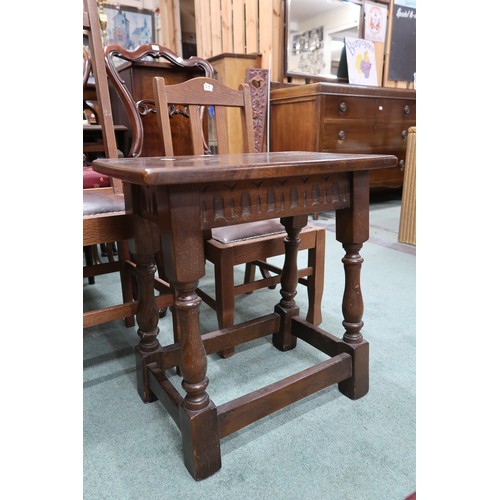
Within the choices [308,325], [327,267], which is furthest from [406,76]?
[308,325]

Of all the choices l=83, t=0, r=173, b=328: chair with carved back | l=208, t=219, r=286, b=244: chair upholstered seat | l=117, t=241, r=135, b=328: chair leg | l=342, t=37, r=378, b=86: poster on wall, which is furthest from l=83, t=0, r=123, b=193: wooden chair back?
l=342, t=37, r=378, b=86: poster on wall

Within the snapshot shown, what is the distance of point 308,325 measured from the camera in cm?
136

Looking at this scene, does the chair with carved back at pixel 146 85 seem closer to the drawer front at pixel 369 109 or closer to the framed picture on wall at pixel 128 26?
the drawer front at pixel 369 109

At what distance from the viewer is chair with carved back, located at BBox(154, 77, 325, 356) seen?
137 cm

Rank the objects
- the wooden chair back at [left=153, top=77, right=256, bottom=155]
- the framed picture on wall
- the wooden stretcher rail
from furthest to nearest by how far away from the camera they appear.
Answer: the framed picture on wall → the wooden chair back at [left=153, top=77, right=256, bottom=155] → the wooden stretcher rail

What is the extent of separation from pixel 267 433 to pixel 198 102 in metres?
1.07

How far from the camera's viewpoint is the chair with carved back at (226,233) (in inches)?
54.0

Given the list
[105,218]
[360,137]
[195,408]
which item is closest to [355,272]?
[195,408]

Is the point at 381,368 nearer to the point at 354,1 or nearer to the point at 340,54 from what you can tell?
the point at 340,54

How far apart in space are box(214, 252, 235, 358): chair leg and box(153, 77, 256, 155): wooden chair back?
426mm

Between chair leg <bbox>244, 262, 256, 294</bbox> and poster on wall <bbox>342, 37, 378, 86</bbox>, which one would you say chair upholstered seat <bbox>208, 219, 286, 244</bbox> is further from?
poster on wall <bbox>342, 37, 378, 86</bbox>

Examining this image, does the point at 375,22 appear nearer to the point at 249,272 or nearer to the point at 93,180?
the point at 249,272

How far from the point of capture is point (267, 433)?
1060 mm

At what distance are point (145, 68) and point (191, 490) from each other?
76.0 inches
